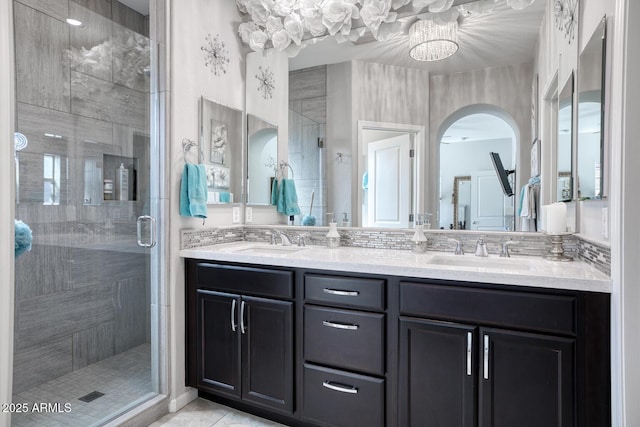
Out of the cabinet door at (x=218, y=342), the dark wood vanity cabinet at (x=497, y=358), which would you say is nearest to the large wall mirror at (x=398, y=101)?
the dark wood vanity cabinet at (x=497, y=358)

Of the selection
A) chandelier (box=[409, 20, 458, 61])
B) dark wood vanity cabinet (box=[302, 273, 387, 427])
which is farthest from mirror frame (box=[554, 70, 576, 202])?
dark wood vanity cabinet (box=[302, 273, 387, 427])

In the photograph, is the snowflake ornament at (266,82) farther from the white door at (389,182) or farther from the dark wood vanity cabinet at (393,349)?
the dark wood vanity cabinet at (393,349)

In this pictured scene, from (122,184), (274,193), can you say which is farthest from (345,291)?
(122,184)

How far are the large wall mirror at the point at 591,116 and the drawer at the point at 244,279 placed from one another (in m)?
1.37

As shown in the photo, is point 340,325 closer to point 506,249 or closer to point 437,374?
point 437,374

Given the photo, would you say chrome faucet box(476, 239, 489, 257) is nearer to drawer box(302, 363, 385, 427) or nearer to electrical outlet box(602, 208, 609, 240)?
electrical outlet box(602, 208, 609, 240)

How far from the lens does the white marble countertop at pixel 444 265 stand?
4.16 ft

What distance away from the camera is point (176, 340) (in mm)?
2045

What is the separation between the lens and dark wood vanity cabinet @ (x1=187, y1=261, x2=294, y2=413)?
5.83 ft

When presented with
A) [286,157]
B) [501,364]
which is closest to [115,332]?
[286,157]

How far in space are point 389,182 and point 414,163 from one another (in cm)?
18

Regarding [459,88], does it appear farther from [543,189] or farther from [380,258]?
[380,258]

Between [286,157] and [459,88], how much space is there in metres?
1.20

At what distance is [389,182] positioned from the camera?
2.14 metres
